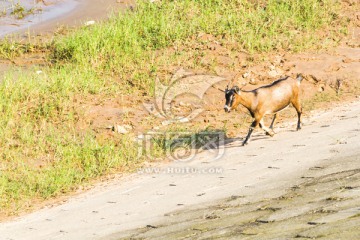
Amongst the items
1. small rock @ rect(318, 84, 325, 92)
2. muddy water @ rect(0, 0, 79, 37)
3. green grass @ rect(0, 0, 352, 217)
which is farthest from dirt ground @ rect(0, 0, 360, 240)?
muddy water @ rect(0, 0, 79, 37)

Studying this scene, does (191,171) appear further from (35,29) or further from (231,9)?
(35,29)

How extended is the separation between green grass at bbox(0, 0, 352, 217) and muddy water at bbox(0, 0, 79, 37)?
1.37 m

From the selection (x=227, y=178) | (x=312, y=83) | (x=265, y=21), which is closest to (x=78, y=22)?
(x=265, y=21)

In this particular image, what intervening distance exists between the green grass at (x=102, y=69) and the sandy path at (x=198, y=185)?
0.74m

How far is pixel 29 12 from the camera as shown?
50.1 ft

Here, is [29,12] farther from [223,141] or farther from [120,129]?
[223,141]

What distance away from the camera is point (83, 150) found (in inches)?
369

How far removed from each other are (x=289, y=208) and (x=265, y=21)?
8535 millimetres

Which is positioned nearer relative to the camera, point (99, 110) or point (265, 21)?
point (99, 110)

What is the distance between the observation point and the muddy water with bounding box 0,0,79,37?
14.5 metres

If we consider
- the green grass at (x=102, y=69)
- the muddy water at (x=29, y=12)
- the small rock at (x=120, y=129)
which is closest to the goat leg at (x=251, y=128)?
the green grass at (x=102, y=69)

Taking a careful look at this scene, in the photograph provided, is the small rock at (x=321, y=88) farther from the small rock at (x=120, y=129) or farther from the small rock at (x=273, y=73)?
the small rock at (x=120, y=129)

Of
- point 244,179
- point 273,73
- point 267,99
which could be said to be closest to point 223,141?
point 267,99

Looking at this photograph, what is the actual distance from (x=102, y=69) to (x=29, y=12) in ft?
14.1
